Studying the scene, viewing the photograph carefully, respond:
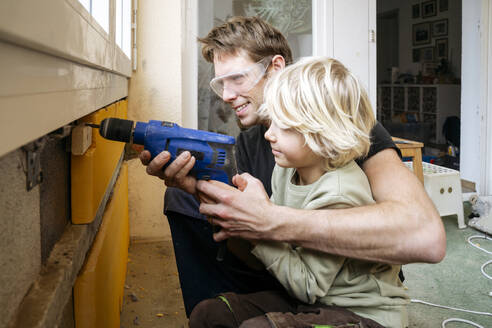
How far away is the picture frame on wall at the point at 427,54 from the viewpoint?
7641 millimetres

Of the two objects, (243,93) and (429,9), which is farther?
(429,9)

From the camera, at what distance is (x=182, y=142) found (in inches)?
48.5

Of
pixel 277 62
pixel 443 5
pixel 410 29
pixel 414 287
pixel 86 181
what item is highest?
pixel 443 5

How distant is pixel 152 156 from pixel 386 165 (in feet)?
2.22

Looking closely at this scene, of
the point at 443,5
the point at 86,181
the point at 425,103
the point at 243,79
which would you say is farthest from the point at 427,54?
the point at 86,181

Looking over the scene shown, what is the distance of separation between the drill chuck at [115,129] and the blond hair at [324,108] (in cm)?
37

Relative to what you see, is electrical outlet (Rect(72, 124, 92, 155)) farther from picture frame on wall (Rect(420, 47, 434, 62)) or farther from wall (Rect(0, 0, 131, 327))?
picture frame on wall (Rect(420, 47, 434, 62))

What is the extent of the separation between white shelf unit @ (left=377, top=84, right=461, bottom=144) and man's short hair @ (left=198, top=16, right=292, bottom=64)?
228 inches

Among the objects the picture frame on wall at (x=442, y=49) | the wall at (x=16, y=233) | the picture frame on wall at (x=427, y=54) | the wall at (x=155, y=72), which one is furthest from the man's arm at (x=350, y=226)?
the picture frame on wall at (x=427, y=54)

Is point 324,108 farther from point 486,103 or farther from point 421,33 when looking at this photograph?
point 421,33

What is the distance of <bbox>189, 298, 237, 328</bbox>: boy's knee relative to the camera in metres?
1.25

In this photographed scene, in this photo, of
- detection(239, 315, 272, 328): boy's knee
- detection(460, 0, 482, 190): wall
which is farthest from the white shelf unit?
detection(239, 315, 272, 328): boy's knee

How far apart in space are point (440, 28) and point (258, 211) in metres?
7.34

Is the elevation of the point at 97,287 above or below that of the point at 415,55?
below
